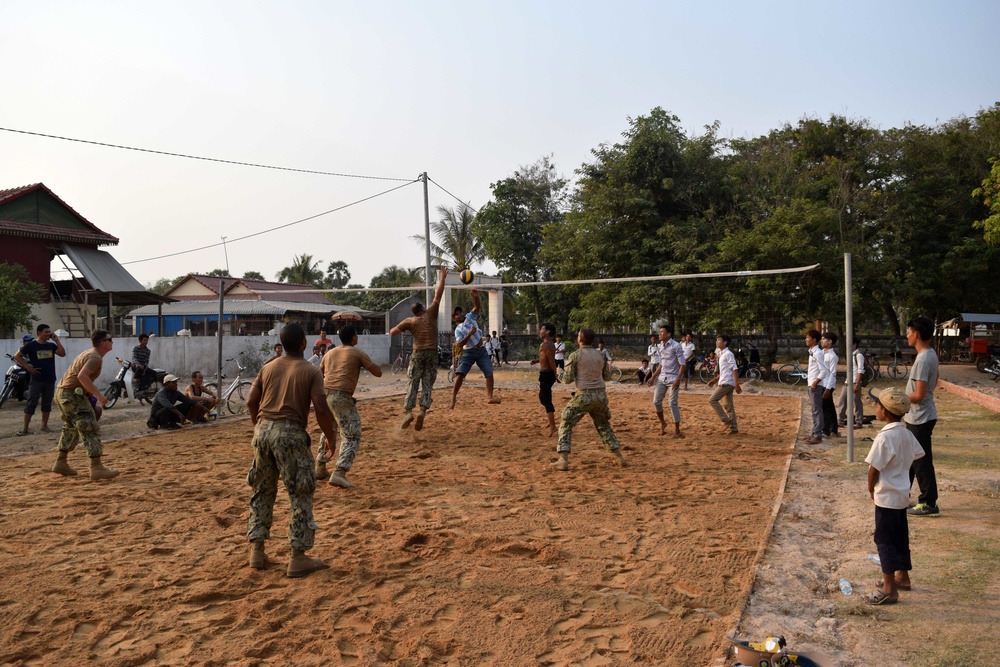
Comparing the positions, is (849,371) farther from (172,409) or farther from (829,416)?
(172,409)

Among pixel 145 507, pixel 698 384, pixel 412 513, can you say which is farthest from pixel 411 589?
pixel 698 384

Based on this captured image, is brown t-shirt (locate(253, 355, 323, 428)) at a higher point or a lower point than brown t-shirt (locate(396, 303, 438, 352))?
lower

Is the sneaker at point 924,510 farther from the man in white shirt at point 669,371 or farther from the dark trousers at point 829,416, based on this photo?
the man in white shirt at point 669,371

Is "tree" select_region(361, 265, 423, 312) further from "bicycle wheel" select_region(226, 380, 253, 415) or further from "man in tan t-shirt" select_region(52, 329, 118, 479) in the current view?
"man in tan t-shirt" select_region(52, 329, 118, 479)

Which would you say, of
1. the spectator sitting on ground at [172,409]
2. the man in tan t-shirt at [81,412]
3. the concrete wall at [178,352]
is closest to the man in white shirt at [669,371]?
the man in tan t-shirt at [81,412]

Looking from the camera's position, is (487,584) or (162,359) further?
(162,359)

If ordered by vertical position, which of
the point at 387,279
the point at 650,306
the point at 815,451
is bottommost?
the point at 815,451

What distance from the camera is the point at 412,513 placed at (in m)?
6.02

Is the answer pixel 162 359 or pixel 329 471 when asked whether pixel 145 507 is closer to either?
pixel 329 471

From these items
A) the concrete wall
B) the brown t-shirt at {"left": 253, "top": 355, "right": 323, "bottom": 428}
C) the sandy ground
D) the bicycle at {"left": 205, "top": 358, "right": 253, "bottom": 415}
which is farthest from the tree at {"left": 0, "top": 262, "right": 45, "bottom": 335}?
the brown t-shirt at {"left": 253, "top": 355, "right": 323, "bottom": 428}

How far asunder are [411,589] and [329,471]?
11.9 ft

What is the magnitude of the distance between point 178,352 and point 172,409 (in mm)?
9916

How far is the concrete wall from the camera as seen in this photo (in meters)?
16.1

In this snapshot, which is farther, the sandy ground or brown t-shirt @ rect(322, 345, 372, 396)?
brown t-shirt @ rect(322, 345, 372, 396)
